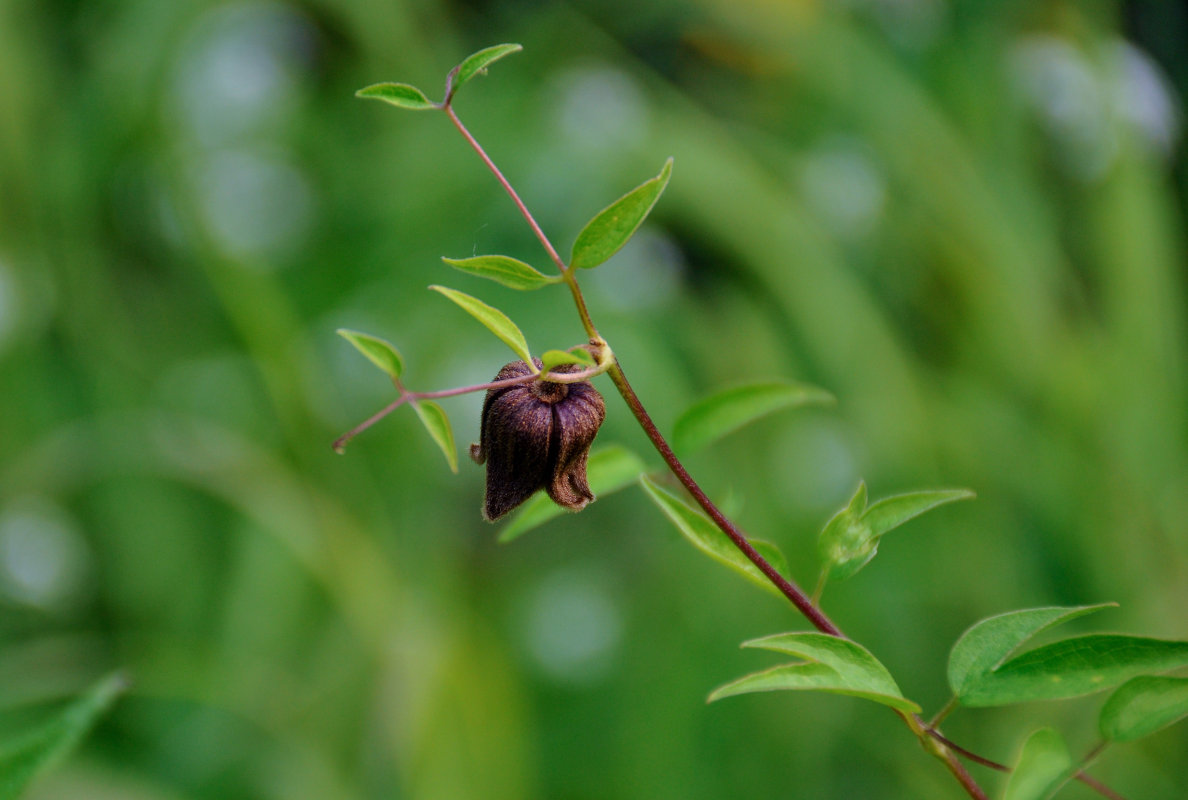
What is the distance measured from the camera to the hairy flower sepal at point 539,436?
24 centimetres

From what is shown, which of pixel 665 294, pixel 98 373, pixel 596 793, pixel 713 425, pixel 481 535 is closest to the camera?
pixel 713 425

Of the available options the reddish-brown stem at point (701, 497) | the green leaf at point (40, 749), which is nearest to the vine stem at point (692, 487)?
the reddish-brown stem at point (701, 497)

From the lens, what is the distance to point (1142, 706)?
0.75ft

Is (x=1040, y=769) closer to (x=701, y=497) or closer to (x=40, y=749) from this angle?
(x=701, y=497)

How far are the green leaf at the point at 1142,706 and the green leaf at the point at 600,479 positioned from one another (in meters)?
0.14

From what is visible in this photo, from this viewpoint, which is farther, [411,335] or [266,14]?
[266,14]

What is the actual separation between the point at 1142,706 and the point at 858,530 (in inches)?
3.2

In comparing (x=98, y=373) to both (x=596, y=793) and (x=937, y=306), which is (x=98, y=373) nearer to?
Result: (x=596, y=793)

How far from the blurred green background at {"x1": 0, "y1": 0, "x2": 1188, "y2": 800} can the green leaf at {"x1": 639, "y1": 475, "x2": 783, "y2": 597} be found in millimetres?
730

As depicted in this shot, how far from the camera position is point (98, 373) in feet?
3.66

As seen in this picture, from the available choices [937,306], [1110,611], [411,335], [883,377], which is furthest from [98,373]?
[1110,611]

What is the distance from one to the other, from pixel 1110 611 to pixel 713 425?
34.0 inches

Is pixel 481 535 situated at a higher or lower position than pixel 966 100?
lower

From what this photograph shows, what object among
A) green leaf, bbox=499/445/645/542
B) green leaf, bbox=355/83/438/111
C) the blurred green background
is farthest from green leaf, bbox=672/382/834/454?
the blurred green background
